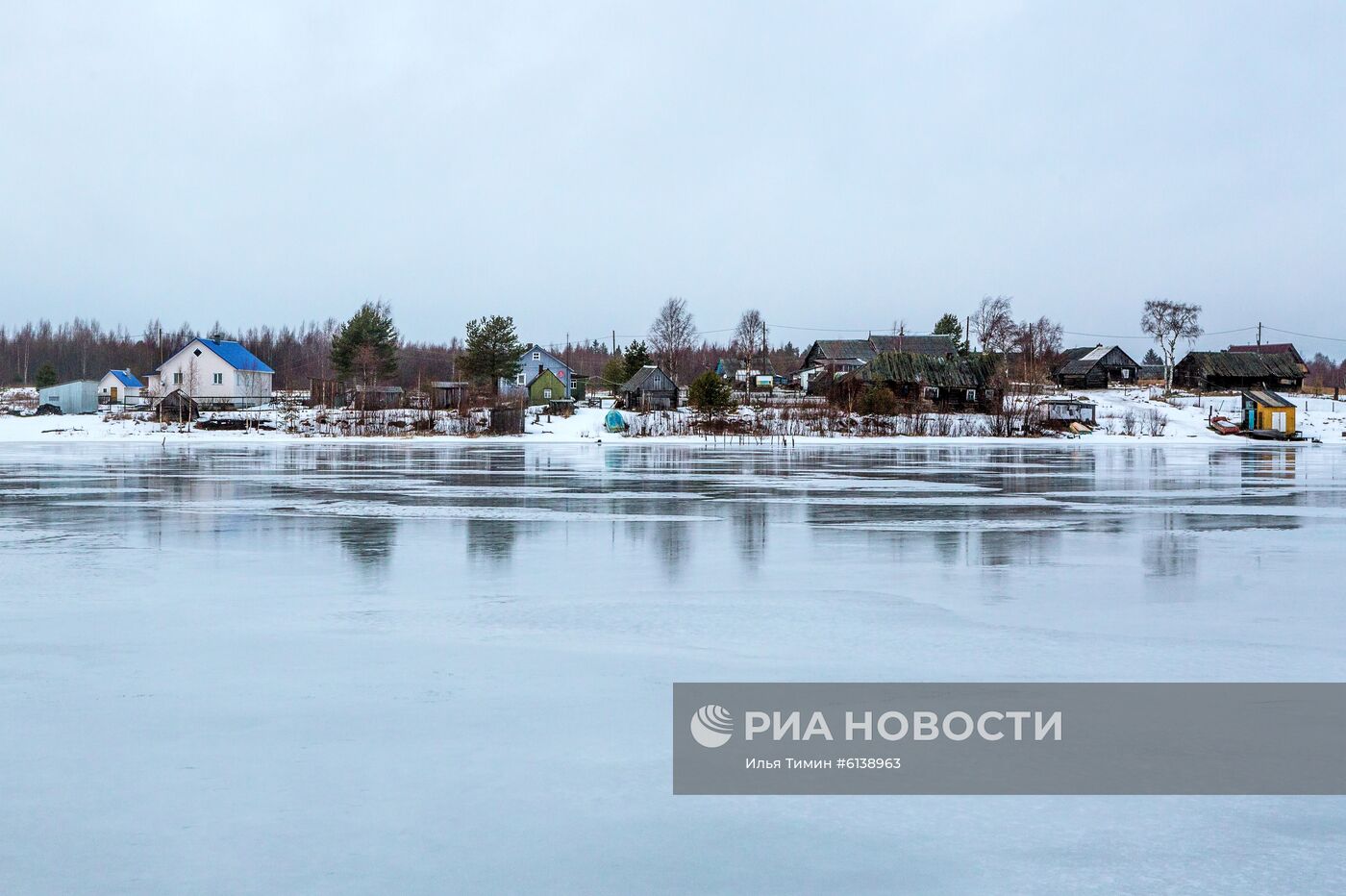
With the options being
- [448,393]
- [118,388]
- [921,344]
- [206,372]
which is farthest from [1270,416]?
[118,388]

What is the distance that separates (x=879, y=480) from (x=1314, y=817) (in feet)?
62.0

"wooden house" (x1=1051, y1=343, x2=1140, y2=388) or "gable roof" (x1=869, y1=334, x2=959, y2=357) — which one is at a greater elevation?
"gable roof" (x1=869, y1=334, x2=959, y2=357)

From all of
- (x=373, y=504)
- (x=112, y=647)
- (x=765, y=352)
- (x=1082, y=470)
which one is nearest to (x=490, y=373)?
(x=765, y=352)

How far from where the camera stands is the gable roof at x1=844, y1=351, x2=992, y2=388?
70.6m

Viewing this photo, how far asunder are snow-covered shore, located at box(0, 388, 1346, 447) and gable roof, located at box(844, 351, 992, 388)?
8426mm

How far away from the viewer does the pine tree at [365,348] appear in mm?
77375

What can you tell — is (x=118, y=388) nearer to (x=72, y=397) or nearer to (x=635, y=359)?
(x=72, y=397)

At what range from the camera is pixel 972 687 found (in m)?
5.80

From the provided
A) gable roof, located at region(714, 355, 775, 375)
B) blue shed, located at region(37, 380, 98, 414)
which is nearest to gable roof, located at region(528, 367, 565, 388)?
gable roof, located at region(714, 355, 775, 375)

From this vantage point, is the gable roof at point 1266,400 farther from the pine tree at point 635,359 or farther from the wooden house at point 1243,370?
the pine tree at point 635,359

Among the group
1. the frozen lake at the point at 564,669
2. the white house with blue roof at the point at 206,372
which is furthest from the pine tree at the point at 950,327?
the frozen lake at the point at 564,669

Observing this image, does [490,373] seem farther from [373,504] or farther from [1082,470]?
[373,504]

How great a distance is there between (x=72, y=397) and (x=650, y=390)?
4010cm

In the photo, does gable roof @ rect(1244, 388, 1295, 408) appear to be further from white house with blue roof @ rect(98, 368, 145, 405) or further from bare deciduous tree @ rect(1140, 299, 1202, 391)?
white house with blue roof @ rect(98, 368, 145, 405)
